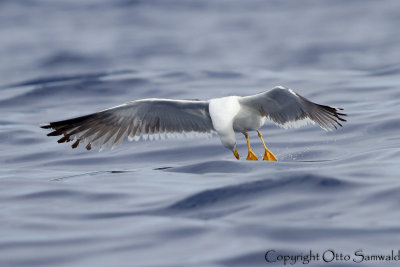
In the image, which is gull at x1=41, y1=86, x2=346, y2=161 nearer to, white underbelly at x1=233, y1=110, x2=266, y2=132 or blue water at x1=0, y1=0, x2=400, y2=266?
white underbelly at x1=233, y1=110, x2=266, y2=132

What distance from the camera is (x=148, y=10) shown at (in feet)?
90.8

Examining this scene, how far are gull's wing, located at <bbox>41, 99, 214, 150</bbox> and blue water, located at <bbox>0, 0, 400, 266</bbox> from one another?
50 cm

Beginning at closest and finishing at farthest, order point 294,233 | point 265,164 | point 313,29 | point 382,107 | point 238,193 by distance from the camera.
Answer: point 294,233 → point 238,193 → point 265,164 → point 382,107 → point 313,29

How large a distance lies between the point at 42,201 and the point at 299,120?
3.74 metres

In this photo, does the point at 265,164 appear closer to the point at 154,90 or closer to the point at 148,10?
the point at 154,90

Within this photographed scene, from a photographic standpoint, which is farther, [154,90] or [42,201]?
[154,90]

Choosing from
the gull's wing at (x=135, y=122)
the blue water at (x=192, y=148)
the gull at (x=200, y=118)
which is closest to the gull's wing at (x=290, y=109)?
the gull at (x=200, y=118)

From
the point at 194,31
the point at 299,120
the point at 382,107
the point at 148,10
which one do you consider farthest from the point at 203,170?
the point at 148,10

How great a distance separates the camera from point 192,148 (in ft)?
37.5

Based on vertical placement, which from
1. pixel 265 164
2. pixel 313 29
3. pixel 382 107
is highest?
pixel 313 29

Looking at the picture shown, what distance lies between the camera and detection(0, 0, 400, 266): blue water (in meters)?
5.69

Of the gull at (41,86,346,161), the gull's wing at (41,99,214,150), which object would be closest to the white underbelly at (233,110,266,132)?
the gull at (41,86,346,161)

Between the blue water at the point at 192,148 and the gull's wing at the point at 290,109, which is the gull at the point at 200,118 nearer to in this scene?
the gull's wing at the point at 290,109

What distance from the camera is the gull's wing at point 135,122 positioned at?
9492 millimetres
